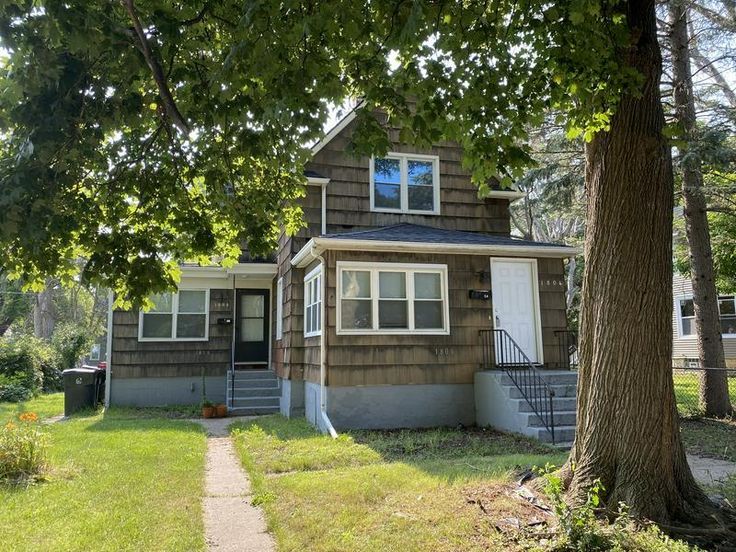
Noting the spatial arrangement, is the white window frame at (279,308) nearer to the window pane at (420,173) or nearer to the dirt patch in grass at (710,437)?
the window pane at (420,173)

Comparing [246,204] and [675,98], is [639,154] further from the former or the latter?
[675,98]

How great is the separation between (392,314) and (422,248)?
4.34 ft

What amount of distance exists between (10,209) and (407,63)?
11.4 feet

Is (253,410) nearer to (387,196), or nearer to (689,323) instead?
(387,196)

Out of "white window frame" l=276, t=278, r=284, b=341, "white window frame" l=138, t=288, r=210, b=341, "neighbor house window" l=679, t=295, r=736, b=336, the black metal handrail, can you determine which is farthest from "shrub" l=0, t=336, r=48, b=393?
"neighbor house window" l=679, t=295, r=736, b=336

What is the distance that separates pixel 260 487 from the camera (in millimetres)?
5922

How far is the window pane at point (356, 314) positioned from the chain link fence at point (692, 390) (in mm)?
5465

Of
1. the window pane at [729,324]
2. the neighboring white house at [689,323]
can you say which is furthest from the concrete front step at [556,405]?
the window pane at [729,324]

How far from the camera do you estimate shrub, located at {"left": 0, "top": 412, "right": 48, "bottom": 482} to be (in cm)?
608

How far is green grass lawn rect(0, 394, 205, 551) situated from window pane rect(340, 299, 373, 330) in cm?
→ 317

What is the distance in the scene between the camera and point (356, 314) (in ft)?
32.3

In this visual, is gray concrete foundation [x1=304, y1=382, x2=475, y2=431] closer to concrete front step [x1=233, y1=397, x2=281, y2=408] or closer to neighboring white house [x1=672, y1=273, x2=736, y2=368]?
concrete front step [x1=233, y1=397, x2=281, y2=408]

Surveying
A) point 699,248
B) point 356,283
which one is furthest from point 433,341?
point 699,248

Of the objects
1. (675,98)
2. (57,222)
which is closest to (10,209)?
(57,222)
